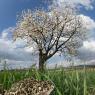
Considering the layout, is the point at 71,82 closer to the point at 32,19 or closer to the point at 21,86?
the point at 21,86

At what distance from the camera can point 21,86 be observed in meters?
5.29

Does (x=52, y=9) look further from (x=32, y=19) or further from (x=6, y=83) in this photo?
(x=6, y=83)

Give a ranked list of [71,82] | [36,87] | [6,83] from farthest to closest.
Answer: [6,83], [71,82], [36,87]

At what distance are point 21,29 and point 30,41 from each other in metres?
2.80

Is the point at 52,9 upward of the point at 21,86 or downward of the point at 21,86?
upward

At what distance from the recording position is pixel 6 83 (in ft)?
27.1

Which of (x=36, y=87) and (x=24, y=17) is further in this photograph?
(x=24, y=17)

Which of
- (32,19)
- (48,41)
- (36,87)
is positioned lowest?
(36,87)

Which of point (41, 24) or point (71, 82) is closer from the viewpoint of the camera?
point (71, 82)

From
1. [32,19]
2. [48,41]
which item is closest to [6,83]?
[48,41]

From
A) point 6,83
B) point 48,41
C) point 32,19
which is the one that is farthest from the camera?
point 32,19

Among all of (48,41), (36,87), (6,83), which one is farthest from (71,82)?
(48,41)

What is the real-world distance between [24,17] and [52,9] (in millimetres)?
6509

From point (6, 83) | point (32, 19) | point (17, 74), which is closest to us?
point (6, 83)
